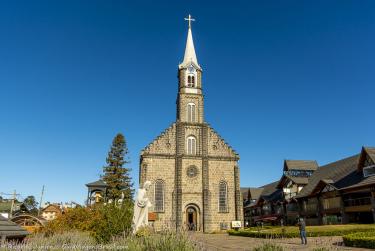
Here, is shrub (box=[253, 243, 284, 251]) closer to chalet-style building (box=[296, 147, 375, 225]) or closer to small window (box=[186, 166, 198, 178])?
chalet-style building (box=[296, 147, 375, 225])

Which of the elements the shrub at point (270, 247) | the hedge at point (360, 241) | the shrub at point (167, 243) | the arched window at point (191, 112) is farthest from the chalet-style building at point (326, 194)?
the shrub at point (167, 243)

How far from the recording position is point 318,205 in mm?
46219

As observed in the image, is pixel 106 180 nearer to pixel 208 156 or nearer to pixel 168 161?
pixel 168 161

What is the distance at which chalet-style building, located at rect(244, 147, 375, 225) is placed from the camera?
38250mm

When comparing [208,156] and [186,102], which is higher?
[186,102]

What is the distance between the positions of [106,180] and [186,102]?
1865cm

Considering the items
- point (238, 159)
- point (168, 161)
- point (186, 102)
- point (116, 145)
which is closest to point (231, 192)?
point (238, 159)

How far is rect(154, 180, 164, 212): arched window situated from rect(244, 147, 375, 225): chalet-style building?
1993cm

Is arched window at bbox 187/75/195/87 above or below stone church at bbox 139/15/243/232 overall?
above

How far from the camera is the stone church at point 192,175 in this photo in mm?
43750

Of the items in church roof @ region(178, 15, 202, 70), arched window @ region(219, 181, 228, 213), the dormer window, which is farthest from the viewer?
church roof @ region(178, 15, 202, 70)

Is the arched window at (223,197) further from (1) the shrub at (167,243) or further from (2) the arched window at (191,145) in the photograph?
(1) the shrub at (167,243)

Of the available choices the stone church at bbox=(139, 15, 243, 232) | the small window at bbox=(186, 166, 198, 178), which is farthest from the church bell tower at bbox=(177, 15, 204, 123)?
the small window at bbox=(186, 166, 198, 178)

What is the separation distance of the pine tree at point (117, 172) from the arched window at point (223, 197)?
48.9 ft
